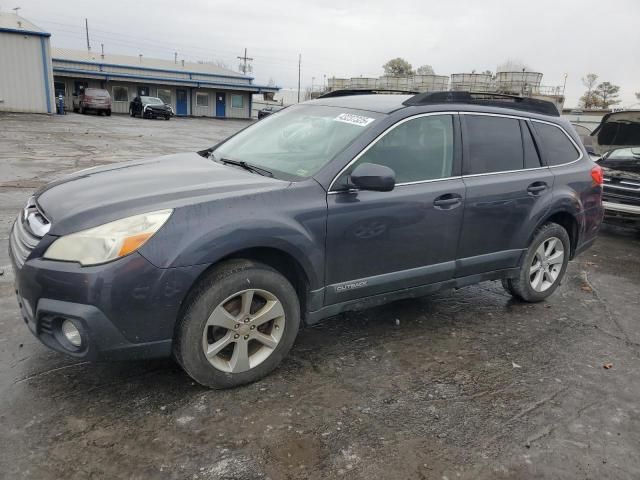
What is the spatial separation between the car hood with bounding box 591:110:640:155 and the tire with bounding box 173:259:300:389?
898cm

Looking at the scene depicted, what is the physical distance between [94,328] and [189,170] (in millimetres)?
1345

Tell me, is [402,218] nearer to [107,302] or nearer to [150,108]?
[107,302]

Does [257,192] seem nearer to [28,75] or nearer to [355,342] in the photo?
[355,342]

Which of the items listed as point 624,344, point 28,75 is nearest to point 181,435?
point 624,344

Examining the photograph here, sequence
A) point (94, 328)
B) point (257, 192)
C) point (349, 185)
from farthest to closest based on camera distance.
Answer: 1. point (349, 185)
2. point (257, 192)
3. point (94, 328)

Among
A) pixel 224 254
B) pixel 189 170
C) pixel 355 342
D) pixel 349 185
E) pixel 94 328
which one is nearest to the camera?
pixel 94 328

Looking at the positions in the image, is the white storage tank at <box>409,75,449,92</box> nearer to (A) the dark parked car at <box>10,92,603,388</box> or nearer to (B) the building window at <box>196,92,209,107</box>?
(B) the building window at <box>196,92,209,107</box>

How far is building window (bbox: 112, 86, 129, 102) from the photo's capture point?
4023 cm

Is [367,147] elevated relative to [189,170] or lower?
elevated

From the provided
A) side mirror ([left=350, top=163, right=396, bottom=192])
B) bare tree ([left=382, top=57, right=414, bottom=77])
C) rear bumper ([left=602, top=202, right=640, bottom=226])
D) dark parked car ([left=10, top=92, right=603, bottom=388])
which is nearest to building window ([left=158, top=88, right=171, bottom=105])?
rear bumper ([left=602, top=202, right=640, bottom=226])

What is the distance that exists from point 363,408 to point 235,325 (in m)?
0.89

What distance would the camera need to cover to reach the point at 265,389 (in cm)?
309

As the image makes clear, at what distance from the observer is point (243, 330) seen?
300cm

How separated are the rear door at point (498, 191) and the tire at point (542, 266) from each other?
18cm
